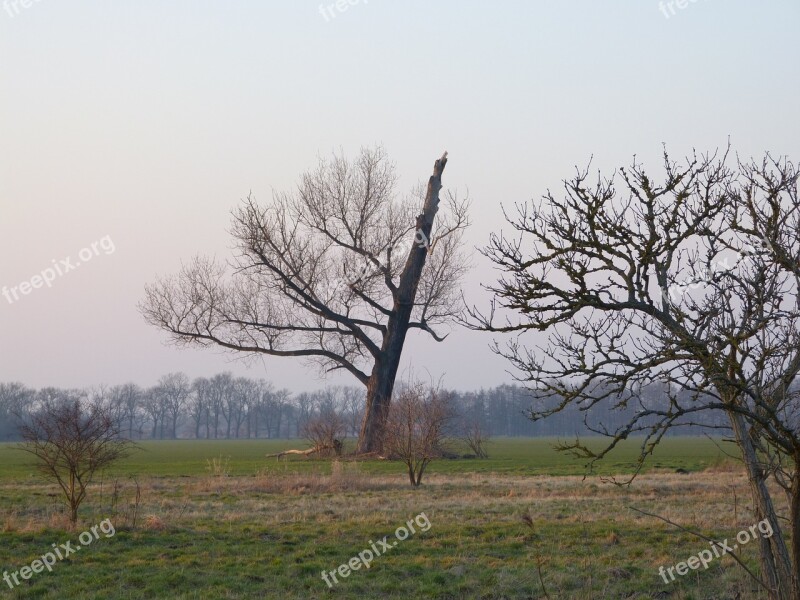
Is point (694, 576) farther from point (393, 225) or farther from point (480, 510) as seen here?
point (393, 225)

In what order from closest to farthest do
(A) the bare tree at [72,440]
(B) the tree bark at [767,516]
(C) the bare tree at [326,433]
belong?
(B) the tree bark at [767,516], (A) the bare tree at [72,440], (C) the bare tree at [326,433]

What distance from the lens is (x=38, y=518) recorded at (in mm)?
16500

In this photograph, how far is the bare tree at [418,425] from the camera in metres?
25.3

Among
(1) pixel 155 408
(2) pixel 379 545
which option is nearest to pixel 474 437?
(2) pixel 379 545

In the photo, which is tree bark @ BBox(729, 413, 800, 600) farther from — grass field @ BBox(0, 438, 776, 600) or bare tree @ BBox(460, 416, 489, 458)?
bare tree @ BBox(460, 416, 489, 458)

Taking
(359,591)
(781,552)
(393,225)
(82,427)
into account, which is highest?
(393,225)

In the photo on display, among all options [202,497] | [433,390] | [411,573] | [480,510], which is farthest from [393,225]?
[411,573]

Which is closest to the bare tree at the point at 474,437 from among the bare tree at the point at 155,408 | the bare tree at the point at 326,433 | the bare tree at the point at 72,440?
the bare tree at the point at 326,433

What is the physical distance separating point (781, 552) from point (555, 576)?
14.9ft

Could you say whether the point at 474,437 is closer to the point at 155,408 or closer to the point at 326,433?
the point at 326,433

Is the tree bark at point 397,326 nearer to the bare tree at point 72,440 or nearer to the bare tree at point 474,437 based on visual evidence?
the bare tree at point 474,437

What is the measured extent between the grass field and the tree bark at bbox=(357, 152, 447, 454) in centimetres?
1411

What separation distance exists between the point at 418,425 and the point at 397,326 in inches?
511

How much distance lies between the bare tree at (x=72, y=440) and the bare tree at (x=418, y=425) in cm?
1100
